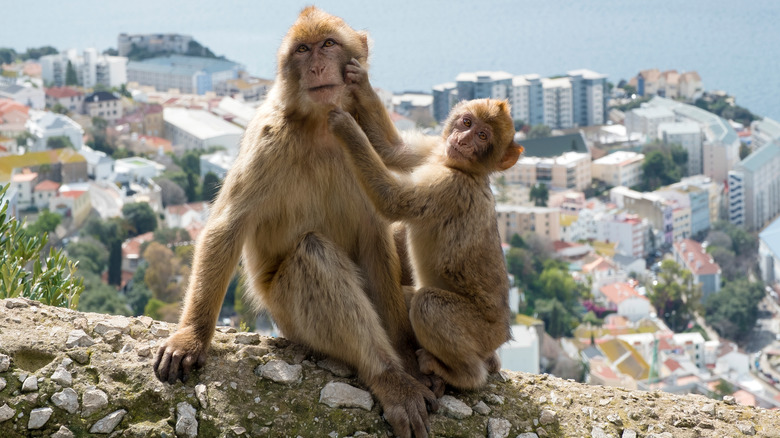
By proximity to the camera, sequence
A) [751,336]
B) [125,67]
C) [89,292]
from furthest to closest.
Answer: [125,67]
[751,336]
[89,292]

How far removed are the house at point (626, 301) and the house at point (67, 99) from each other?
5603 cm

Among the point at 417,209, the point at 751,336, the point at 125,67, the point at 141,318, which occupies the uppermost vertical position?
the point at 417,209

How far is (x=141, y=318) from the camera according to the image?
14.5 feet

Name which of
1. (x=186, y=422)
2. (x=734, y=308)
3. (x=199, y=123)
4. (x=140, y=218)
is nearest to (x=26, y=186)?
(x=140, y=218)

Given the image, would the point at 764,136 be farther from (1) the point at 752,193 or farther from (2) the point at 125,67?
(2) the point at 125,67

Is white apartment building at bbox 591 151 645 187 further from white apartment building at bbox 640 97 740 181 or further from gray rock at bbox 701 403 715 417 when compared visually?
gray rock at bbox 701 403 715 417

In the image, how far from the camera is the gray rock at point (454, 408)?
13.1 feet

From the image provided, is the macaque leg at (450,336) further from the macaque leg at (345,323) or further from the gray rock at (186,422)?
the gray rock at (186,422)

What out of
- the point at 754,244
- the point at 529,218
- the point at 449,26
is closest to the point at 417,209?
the point at 529,218

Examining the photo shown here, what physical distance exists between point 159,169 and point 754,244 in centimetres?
4634

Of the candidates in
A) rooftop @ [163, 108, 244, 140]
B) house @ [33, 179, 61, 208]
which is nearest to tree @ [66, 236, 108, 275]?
house @ [33, 179, 61, 208]

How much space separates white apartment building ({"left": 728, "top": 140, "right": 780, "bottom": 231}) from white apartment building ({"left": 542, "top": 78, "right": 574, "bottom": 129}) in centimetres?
2020

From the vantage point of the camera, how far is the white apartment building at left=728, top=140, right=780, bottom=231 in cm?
7638

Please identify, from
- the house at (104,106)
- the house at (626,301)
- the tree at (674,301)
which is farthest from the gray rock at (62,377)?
the house at (104,106)
